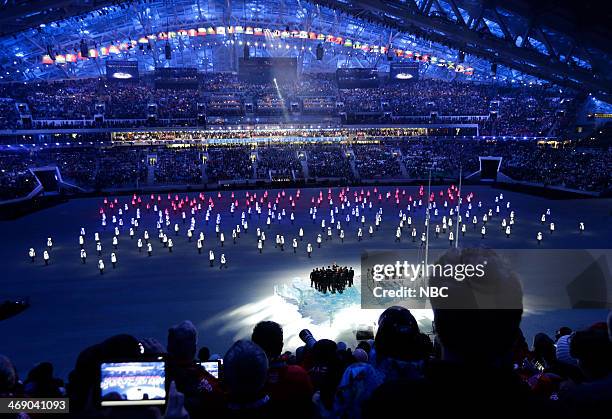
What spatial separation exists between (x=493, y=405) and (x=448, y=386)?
0.53ft

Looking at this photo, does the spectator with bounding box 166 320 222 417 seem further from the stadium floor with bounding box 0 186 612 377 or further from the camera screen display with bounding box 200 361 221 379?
the stadium floor with bounding box 0 186 612 377

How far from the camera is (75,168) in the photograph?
46.5 meters

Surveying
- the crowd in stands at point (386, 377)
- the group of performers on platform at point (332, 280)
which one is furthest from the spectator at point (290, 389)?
the group of performers on platform at point (332, 280)

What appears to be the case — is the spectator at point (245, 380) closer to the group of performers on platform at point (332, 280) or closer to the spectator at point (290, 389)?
the spectator at point (290, 389)

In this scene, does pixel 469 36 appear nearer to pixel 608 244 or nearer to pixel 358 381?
pixel 608 244

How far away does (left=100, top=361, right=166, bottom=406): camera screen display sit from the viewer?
143 inches

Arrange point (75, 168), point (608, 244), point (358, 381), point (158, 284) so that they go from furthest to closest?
point (75, 168)
point (608, 244)
point (158, 284)
point (358, 381)

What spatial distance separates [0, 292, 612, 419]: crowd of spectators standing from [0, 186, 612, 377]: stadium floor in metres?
7.71

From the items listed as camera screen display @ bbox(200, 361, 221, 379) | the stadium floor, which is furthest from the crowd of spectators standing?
the stadium floor

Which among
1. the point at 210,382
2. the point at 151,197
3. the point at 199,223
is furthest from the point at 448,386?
the point at 151,197

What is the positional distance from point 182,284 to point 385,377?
15238 mm

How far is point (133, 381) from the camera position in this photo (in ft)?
11.9

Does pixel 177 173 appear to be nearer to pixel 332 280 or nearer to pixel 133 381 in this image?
pixel 332 280

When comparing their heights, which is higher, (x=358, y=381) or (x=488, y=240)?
(x=358, y=381)
